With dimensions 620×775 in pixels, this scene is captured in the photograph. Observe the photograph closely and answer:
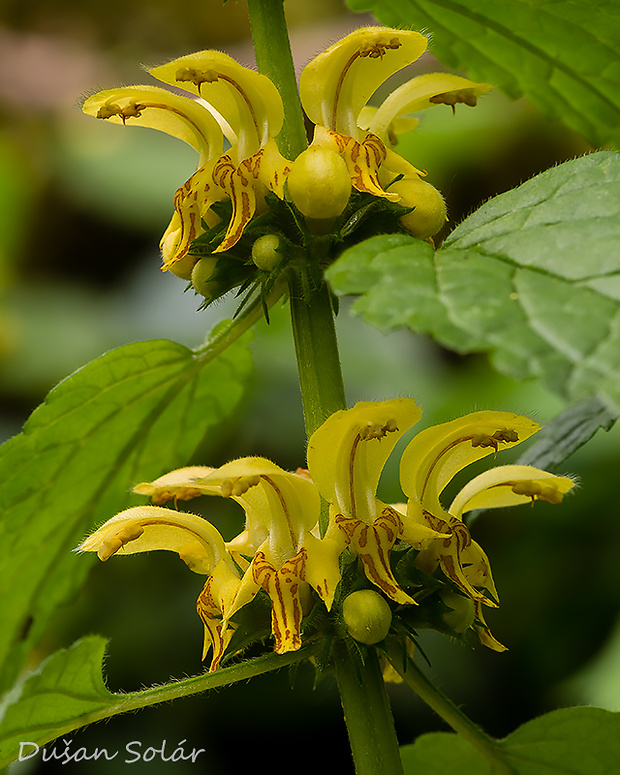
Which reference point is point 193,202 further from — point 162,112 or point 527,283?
point 527,283

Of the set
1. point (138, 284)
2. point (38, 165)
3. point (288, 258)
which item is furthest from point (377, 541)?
point (38, 165)

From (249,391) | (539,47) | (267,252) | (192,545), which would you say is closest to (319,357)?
(267,252)

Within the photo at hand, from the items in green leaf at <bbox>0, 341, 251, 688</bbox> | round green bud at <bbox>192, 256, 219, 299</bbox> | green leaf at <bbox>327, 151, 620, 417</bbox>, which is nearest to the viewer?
green leaf at <bbox>327, 151, 620, 417</bbox>

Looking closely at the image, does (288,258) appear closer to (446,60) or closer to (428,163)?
(446,60)

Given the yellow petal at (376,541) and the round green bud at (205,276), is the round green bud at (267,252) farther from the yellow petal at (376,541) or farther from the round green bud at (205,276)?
the yellow petal at (376,541)

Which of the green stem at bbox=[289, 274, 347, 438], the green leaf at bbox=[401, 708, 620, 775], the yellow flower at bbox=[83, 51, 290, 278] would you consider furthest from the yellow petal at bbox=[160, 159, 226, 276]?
the green leaf at bbox=[401, 708, 620, 775]

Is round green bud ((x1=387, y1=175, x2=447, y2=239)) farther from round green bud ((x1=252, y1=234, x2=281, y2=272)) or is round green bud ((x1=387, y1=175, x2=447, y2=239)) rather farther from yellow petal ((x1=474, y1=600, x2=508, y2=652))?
yellow petal ((x1=474, y1=600, x2=508, y2=652))

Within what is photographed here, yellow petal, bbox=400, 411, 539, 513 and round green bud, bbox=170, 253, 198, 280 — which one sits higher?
round green bud, bbox=170, 253, 198, 280
